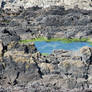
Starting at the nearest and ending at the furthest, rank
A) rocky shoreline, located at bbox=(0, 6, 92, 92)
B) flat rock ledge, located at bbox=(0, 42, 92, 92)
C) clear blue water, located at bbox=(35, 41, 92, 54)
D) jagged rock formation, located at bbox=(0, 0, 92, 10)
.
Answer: rocky shoreline, located at bbox=(0, 6, 92, 92), flat rock ledge, located at bbox=(0, 42, 92, 92), clear blue water, located at bbox=(35, 41, 92, 54), jagged rock formation, located at bbox=(0, 0, 92, 10)

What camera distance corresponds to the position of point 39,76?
13.3 meters

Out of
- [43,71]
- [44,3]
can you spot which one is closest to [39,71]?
[43,71]

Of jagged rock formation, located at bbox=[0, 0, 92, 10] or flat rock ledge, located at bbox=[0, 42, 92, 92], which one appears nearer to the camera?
flat rock ledge, located at bbox=[0, 42, 92, 92]

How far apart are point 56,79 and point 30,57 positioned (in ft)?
6.86

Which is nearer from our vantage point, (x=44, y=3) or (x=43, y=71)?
(x=43, y=71)

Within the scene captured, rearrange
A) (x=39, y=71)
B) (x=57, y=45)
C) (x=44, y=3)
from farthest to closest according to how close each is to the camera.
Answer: (x=44, y=3), (x=57, y=45), (x=39, y=71)

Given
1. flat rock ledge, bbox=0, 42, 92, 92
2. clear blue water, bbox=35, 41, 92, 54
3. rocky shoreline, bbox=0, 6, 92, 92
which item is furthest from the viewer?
clear blue water, bbox=35, 41, 92, 54

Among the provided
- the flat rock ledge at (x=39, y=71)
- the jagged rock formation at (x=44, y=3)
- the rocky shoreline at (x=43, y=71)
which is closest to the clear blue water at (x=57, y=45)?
the rocky shoreline at (x=43, y=71)

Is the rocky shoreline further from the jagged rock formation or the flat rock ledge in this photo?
the jagged rock formation

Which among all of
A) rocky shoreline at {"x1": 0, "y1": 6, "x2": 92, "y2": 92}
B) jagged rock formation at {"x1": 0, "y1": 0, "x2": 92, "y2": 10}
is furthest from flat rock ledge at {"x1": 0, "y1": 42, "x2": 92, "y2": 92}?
jagged rock formation at {"x1": 0, "y1": 0, "x2": 92, "y2": 10}

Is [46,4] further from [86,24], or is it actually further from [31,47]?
[31,47]

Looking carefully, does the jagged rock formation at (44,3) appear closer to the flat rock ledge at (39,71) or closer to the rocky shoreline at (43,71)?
the rocky shoreline at (43,71)

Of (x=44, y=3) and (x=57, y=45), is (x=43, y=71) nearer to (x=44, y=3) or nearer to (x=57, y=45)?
(x=57, y=45)

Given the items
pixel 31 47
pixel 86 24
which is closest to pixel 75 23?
pixel 86 24
